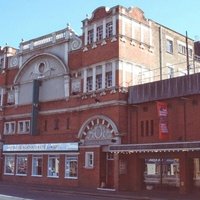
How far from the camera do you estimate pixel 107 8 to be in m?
32.2

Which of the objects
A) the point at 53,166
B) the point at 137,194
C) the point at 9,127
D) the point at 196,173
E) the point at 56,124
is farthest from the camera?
the point at 9,127

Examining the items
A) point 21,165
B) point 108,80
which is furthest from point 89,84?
point 21,165

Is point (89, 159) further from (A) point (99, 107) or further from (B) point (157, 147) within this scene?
(B) point (157, 147)

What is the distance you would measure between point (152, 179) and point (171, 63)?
14.3m

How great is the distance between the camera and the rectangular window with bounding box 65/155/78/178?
3281 centimetres

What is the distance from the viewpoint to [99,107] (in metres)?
31.2

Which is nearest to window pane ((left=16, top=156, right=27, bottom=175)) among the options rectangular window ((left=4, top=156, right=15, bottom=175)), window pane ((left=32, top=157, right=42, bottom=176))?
rectangular window ((left=4, top=156, right=15, bottom=175))

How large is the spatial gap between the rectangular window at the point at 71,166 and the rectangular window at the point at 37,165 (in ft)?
13.1

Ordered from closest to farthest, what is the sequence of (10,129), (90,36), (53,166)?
1. (90,36)
2. (53,166)
3. (10,129)

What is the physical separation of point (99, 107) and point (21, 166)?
1271 centimetres

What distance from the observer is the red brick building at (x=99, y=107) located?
27.3 meters

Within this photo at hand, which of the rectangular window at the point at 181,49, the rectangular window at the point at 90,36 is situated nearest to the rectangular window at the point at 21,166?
the rectangular window at the point at 90,36

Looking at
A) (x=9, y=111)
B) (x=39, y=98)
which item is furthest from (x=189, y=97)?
(x=9, y=111)

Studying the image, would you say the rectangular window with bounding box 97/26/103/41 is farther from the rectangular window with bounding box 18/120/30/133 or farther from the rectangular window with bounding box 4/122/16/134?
the rectangular window with bounding box 4/122/16/134
